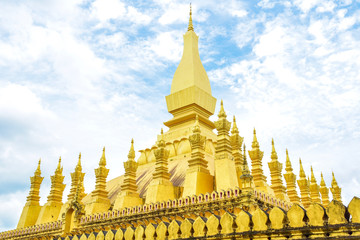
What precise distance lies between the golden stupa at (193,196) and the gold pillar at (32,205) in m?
0.07

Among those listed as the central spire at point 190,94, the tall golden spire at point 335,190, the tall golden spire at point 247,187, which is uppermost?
the central spire at point 190,94

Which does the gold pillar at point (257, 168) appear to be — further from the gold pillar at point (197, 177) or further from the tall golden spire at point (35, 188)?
the tall golden spire at point (35, 188)

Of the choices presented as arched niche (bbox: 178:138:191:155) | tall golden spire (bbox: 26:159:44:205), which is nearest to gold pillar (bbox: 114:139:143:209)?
arched niche (bbox: 178:138:191:155)

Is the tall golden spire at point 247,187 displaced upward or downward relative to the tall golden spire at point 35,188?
downward

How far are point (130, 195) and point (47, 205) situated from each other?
897cm

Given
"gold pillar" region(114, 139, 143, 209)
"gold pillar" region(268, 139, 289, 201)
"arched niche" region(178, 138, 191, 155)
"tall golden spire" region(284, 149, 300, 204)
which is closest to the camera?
"gold pillar" region(114, 139, 143, 209)

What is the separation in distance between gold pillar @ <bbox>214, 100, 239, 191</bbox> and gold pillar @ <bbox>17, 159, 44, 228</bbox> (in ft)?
52.6

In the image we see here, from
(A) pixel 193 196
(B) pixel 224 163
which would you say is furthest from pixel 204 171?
(A) pixel 193 196

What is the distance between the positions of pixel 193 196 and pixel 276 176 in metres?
7.73

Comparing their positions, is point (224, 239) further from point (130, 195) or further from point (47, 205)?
point (47, 205)

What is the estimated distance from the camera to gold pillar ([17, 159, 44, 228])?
25750mm

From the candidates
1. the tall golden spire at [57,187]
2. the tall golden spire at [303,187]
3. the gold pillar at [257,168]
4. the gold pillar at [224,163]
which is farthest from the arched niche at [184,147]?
the tall golden spire at [57,187]

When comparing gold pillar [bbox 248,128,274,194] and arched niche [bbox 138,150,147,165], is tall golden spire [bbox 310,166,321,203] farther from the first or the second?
arched niche [bbox 138,150,147,165]

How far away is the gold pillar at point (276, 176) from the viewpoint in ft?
69.1
